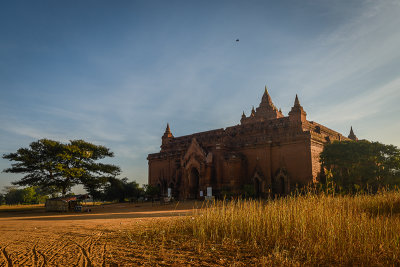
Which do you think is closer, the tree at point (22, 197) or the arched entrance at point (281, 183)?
the arched entrance at point (281, 183)

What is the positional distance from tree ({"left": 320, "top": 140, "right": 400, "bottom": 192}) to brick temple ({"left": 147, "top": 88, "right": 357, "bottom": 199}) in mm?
2706

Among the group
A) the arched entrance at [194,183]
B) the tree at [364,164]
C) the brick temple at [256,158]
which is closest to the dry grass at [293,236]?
the tree at [364,164]

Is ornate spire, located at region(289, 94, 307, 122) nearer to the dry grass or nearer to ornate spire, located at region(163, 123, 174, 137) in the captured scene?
ornate spire, located at region(163, 123, 174, 137)

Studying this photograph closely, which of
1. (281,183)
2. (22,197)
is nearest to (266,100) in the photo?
(281,183)

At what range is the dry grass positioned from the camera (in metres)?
5.75

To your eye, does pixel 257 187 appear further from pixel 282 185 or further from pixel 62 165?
pixel 62 165

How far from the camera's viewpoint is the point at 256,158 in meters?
29.3

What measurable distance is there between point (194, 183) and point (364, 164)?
1663 centimetres

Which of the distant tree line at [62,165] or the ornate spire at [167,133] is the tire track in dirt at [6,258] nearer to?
the distant tree line at [62,165]

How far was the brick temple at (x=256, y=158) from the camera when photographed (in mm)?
26500

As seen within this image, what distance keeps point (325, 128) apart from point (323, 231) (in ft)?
89.9

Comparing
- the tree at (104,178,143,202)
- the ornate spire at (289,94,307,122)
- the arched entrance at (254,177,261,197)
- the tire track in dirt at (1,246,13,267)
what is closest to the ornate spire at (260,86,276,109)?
the ornate spire at (289,94,307,122)

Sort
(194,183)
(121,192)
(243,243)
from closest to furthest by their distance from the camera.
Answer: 1. (243,243)
2. (194,183)
3. (121,192)

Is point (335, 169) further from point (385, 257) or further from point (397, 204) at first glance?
point (385, 257)
